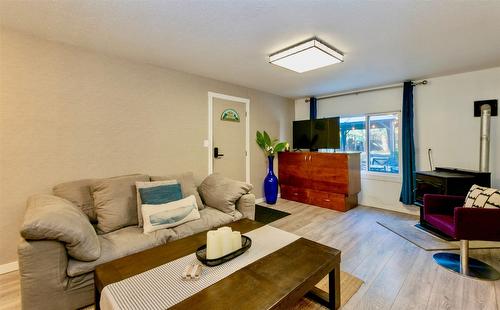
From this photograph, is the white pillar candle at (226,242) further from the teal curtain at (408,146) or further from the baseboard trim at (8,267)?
the teal curtain at (408,146)

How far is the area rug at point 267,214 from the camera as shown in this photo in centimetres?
356

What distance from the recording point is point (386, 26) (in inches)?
80.5

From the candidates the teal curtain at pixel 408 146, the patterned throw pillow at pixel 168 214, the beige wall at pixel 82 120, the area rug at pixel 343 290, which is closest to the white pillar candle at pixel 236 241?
the area rug at pixel 343 290

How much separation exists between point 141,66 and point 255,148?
2419mm

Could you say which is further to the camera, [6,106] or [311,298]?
[6,106]

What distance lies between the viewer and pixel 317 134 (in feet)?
15.0

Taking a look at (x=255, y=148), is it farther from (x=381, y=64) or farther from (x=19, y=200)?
(x=19, y=200)

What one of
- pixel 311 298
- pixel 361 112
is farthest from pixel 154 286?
pixel 361 112

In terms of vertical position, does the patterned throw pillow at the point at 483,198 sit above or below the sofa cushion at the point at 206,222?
above

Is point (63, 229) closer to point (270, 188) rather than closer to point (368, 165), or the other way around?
point (270, 188)

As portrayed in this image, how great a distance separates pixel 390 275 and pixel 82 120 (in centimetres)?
349

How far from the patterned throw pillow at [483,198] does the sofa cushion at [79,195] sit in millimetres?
3771

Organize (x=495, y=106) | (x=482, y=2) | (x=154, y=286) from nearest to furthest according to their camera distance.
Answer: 1. (x=154, y=286)
2. (x=482, y=2)
3. (x=495, y=106)

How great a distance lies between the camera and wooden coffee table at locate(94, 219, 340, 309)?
111cm
